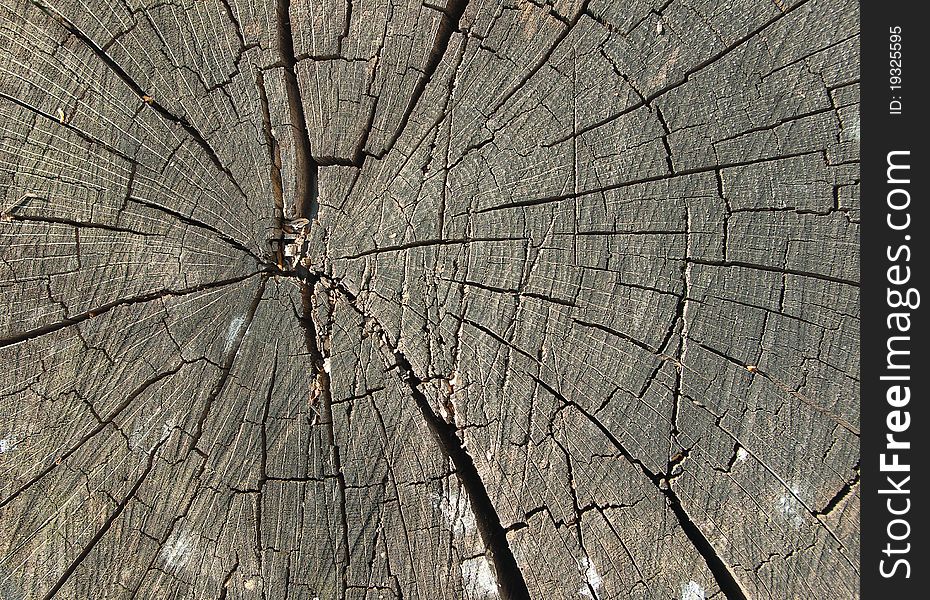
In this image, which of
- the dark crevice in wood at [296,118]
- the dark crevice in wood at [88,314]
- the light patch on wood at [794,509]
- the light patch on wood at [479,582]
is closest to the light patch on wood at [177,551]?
the dark crevice in wood at [88,314]

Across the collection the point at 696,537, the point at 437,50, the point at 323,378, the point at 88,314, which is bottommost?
the point at 696,537

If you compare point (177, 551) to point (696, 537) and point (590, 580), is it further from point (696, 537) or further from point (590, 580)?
point (696, 537)

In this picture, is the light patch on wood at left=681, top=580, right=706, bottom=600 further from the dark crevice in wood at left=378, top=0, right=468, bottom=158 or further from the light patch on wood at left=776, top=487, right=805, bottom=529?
the dark crevice in wood at left=378, top=0, right=468, bottom=158

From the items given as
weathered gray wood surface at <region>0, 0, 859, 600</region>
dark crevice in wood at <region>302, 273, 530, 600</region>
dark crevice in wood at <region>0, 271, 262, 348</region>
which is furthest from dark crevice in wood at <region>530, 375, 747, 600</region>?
dark crevice in wood at <region>0, 271, 262, 348</region>

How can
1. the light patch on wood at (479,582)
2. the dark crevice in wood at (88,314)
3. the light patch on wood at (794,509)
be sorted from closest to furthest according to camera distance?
the light patch on wood at (794,509)
the light patch on wood at (479,582)
the dark crevice in wood at (88,314)

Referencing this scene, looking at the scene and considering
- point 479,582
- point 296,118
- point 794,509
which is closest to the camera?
point 794,509

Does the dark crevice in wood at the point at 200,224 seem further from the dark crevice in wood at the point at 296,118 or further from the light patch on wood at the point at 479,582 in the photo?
the light patch on wood at the point at 479,582

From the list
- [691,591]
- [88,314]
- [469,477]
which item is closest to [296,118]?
[88,314]

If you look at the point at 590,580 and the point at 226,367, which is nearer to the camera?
the point at 590,580

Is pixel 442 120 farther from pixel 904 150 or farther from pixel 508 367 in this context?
pixel 904 150
